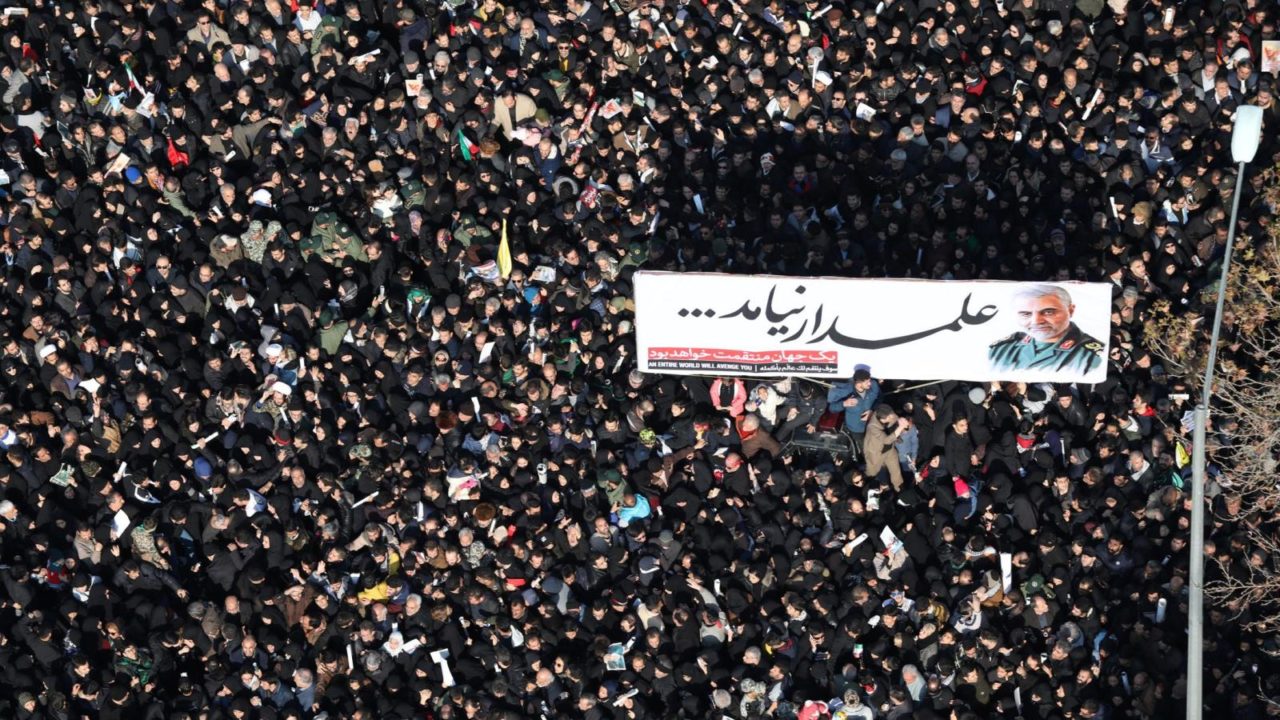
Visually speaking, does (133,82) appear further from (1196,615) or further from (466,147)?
(1196,615)

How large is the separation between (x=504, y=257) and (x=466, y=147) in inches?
64.2

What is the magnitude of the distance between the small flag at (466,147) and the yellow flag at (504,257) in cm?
122

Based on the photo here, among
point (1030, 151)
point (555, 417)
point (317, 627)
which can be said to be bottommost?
point (317, 627)

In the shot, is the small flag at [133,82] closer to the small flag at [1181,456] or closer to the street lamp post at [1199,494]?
the small flag at [1181,456]

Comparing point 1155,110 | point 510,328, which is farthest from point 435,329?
point 1155,110

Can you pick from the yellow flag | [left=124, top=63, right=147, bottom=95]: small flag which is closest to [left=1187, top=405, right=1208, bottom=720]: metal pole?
the yellow flag

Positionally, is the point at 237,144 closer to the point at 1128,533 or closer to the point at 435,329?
the point at 435,329

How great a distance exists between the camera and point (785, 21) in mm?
23953

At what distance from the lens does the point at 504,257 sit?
23.5 m

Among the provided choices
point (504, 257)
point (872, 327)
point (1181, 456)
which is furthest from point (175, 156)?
point (1181, 456)

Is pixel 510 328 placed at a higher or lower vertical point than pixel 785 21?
lower

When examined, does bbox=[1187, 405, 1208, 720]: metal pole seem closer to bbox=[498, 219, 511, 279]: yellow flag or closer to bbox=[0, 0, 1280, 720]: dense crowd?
bbox=[0, 0, 1280, 720]: dense crowd

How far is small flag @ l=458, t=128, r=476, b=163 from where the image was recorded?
79.8ft

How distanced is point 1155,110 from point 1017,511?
5.12m
